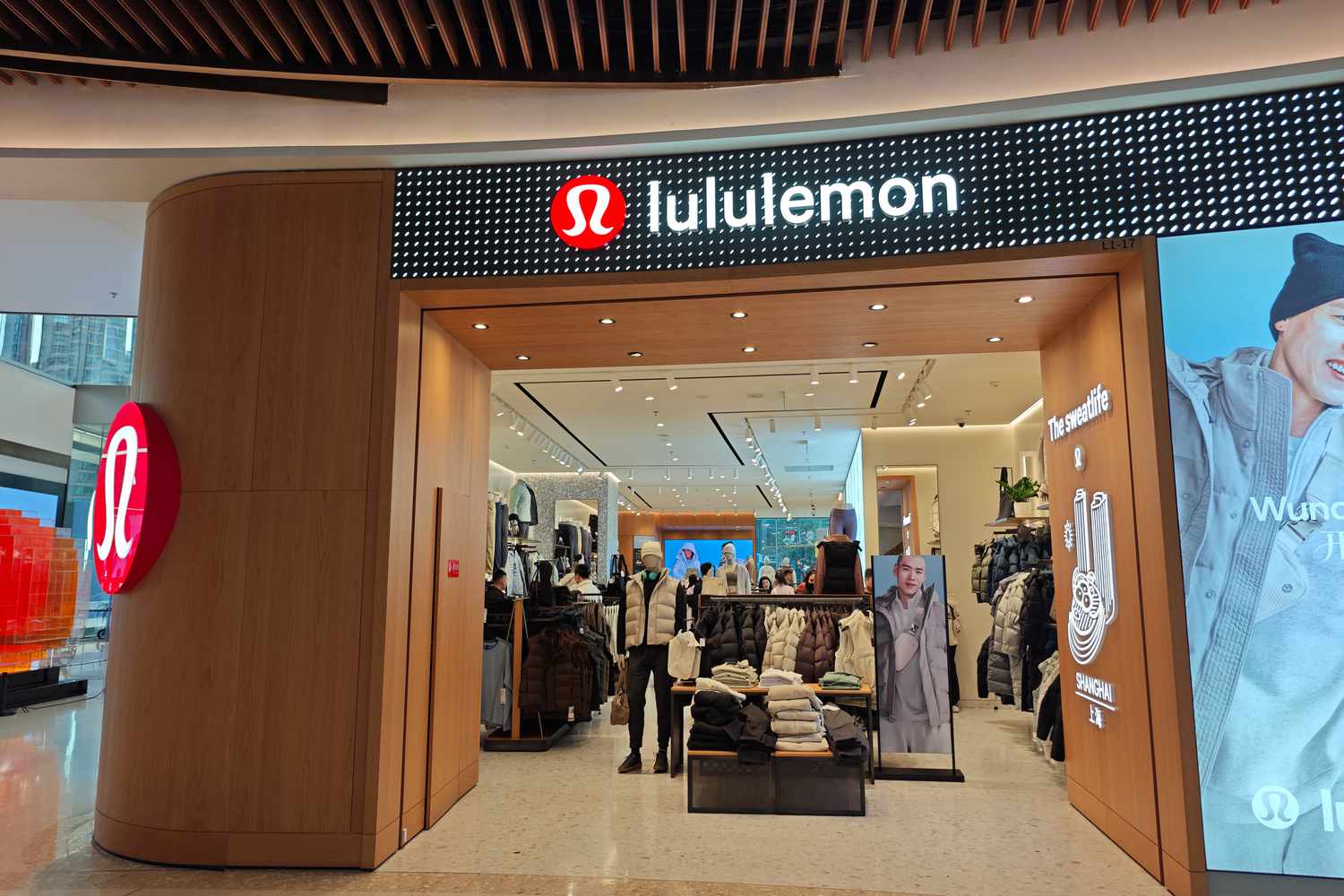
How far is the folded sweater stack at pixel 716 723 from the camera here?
17.5 ft

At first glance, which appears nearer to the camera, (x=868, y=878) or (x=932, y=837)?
(x=868, y=878)

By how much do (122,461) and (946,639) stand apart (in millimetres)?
5441

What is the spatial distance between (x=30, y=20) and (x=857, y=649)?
6233mm

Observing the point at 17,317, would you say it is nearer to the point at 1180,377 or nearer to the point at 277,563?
the point at 277,563

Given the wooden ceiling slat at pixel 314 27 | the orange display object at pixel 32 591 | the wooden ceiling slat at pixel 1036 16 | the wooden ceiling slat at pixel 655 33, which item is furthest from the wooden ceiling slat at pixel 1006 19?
the orange display object at pixel 32 591

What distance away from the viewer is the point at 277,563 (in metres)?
4.38

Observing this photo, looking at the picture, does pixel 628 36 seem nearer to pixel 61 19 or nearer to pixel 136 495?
pixel 61 19

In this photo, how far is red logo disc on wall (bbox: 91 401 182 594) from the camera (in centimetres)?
439

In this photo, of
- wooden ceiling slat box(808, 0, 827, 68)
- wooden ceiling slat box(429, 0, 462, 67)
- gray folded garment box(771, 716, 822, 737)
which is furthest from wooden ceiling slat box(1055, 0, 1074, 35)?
gray folded garment box(771, 716, 822, 737)

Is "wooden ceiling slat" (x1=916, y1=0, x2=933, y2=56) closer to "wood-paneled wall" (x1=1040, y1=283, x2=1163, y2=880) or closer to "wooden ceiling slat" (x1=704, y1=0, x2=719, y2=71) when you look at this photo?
"wooden ceiling slat" (x1=704, y1=0, x2=719, y2=71)

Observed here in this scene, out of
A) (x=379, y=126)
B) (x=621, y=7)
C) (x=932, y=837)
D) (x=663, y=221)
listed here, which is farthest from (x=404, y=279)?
(x=932, y=837)

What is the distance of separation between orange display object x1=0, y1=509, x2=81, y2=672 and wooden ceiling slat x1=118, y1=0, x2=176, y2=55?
731 centimetres

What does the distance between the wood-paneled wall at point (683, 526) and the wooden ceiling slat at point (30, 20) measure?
24567 millimetres

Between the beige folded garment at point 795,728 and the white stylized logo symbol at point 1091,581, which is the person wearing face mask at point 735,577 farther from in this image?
the white stylized logo symbol at point 1091,581
